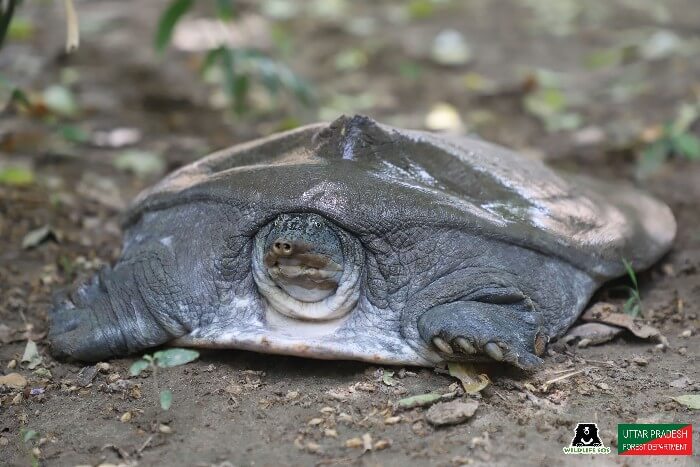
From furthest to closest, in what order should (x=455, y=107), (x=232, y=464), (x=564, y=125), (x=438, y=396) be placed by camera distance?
(x=455, y=107), (x=564, y=125), (x=438, y=396), (x=232, y=464)

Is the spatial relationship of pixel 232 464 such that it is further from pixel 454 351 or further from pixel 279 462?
pixel 454 351

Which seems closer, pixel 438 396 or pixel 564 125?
pixel 438 396

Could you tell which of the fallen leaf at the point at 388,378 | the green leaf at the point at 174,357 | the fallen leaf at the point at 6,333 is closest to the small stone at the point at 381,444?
the fallen leaf at the point at 388,378

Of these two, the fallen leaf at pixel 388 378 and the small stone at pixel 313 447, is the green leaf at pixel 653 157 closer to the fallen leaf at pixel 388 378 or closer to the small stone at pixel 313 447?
the fallen leaf at pixel 388 378

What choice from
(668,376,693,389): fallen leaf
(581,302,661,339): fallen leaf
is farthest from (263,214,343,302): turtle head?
(668,376,693,389): fallen leaf

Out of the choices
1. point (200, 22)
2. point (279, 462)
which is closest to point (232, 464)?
point (279, 462)

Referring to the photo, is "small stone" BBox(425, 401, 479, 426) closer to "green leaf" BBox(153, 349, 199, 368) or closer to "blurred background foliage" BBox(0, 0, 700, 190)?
"green leaf" BBox(153, 349, 199, 368)

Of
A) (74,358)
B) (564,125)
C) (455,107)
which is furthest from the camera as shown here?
(455,107)
